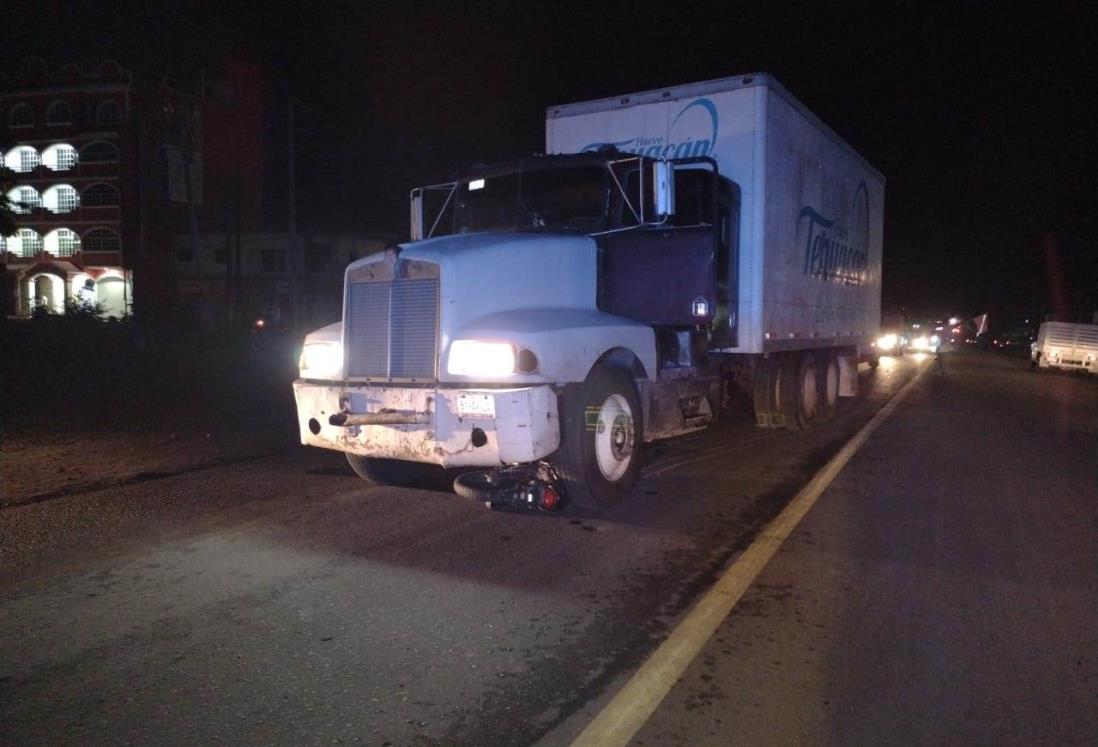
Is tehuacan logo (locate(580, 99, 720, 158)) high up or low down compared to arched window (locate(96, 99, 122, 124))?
down

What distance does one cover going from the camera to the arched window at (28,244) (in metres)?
51.8

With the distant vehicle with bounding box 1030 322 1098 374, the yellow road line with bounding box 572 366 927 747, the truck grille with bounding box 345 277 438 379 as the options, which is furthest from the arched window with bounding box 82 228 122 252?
the yellow road line with bounding box 572 366 927 747

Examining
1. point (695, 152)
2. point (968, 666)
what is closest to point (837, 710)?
point (968, 666)

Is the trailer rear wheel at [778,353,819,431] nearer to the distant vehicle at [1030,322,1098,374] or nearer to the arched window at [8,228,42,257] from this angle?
the distant vehicle at [1030,322,1098,374]

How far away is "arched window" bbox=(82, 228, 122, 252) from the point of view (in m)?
50.3

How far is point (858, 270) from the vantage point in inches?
589

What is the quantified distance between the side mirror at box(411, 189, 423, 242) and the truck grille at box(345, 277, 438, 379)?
222 centimetres

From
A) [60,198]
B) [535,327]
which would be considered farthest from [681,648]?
[60,198]

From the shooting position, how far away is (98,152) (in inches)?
1966

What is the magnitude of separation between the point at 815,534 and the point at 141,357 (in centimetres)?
1789

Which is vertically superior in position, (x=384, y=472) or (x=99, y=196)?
(x=99, y=196)

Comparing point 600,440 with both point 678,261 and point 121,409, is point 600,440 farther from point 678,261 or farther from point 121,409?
point 121,409

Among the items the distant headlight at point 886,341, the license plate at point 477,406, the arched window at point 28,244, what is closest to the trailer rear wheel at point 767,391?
the license plate at point 477,406

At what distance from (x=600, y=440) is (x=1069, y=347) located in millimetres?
28216
